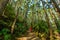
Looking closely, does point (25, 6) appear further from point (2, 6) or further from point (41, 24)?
point (2, 6)

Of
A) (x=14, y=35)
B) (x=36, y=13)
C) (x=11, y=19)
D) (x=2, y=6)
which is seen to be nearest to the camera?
(x=2, y=6)

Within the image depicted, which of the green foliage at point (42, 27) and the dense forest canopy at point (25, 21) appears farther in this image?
the green foliage at point (42, 27)

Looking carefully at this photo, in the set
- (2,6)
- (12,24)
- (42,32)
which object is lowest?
(42,32)

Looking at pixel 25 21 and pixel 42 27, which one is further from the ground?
pixel 25 21

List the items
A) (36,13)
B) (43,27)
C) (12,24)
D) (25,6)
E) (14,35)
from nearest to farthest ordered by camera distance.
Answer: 1. (14,35)
2. (12,24)
3. (43,27)
4. (25,6)
5. (36,13)

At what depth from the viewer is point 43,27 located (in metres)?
12.0

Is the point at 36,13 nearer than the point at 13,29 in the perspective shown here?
No

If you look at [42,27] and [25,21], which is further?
[25,21]

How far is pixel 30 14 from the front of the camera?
52.3 feet

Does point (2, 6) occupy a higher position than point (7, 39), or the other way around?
point (2, 6)

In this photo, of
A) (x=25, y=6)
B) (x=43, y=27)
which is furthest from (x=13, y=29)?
(x=25, y=6)

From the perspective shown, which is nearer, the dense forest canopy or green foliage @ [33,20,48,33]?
the dense forest canopy

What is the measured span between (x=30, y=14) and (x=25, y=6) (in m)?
2.17

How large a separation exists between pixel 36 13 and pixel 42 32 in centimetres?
379
